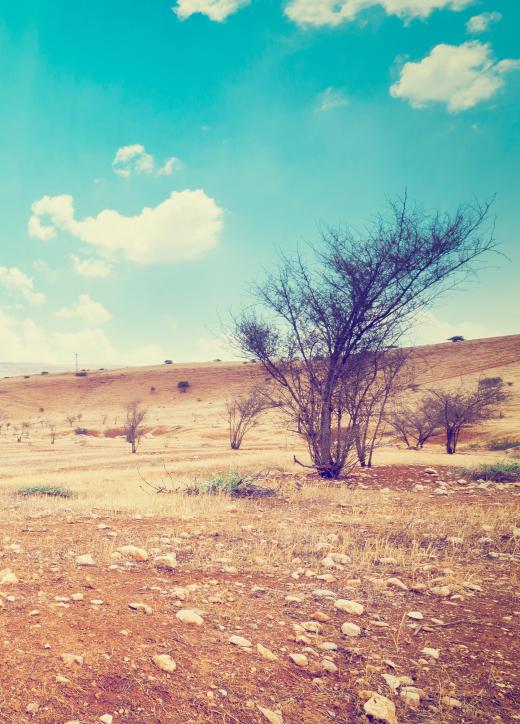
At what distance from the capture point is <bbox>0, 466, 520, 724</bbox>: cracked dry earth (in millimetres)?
2172

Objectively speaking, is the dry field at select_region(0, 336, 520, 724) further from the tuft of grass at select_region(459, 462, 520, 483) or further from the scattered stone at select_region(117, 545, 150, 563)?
the tuft of grass at select_region(459, 462, 520, 483)

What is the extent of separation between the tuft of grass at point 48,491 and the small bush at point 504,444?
75.1ft

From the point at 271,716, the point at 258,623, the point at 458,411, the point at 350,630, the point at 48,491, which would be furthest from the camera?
the point at 458,411

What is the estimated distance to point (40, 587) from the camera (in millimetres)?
3379

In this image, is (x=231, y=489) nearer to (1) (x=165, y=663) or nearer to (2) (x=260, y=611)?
(2) (x=260, y=611)

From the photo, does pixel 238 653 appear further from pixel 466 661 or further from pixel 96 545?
pixel 96 545

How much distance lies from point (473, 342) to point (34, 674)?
73854mm

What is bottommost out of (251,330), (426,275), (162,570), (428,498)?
Result: (428,498)

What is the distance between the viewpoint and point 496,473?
1040 cm

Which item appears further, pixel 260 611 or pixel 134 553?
pixel 134 553

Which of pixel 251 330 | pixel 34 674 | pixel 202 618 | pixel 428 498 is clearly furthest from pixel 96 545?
pixel 251 330

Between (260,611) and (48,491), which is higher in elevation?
(260,611)

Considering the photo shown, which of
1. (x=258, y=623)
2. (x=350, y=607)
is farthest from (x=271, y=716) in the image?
(x=350, y=607)

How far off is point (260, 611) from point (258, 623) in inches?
7.3
